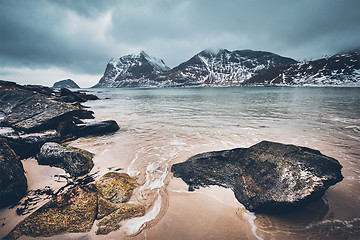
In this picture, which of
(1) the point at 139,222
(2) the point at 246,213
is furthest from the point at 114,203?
(2) the point at 246,213

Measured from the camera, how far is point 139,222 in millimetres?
3580

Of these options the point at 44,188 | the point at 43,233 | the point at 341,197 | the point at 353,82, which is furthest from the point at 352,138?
the point at 353,82

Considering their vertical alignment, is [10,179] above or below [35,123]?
below

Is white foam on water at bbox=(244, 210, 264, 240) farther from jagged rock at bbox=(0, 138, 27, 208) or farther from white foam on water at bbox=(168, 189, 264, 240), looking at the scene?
jagged rock at bbox=(0, 138, 27, 208)

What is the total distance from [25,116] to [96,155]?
17.1 ft

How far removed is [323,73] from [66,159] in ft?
584

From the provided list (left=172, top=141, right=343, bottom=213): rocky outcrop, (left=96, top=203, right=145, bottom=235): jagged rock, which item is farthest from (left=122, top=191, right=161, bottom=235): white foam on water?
(left=172, top=141, right=343, bottom=213): rocky outcrop

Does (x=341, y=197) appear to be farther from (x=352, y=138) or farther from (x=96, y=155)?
(x=96, y=155)

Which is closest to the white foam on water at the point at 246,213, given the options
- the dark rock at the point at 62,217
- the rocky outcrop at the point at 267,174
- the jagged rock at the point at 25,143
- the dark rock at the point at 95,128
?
the rocky outcrop at the point at 267,174

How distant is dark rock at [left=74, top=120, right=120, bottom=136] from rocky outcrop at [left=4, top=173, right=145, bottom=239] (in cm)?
698

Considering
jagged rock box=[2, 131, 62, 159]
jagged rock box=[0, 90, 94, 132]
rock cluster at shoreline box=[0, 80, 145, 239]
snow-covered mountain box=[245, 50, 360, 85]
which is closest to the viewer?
rock cluster at shoreline box=[0, 80, 145, 239]

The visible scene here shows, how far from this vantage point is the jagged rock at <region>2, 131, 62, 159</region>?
6.41m

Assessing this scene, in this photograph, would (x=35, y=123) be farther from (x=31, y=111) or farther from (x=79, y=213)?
(x=79, y=213)

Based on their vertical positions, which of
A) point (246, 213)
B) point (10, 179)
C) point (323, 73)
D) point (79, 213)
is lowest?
point (246, 213)
